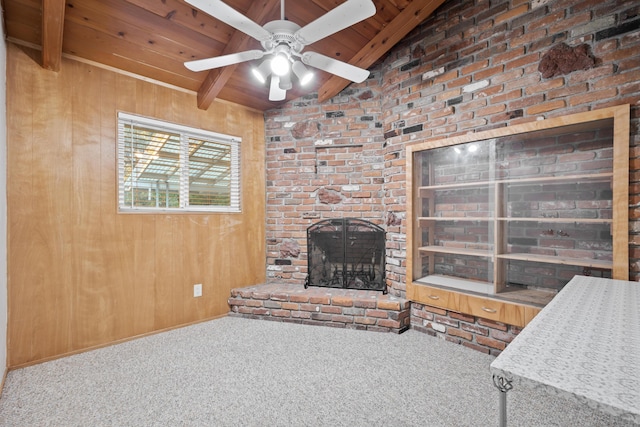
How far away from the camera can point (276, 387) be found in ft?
6.29

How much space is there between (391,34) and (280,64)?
4.51 ft

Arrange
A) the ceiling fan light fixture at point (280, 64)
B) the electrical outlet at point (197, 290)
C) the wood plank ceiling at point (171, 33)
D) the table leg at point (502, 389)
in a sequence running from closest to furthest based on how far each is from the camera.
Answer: the table leg at point (502, 389) < the ceiling fan light fixture at point (280, 64) < the wood plank ceiling at point (171, 33) < the electrical outlet at point (197, 290)

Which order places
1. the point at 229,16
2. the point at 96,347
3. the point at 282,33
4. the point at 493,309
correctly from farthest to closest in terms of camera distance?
the point at 96,347
the point at 493,309
the point at 282,33
the point at 229,16

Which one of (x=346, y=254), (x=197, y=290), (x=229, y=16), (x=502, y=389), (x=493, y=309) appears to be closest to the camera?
(x=502, y=389)

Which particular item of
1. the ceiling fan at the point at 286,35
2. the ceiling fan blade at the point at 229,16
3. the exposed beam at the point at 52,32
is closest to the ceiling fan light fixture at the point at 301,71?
the ceiling fan at the point at 286,35

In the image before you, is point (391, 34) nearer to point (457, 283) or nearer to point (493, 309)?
point (457, 283)

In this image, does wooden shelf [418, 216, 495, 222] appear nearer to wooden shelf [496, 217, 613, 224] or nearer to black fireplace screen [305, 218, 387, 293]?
wooden shelf [496, 217, 613, 224]

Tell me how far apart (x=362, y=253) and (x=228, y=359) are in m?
1.60

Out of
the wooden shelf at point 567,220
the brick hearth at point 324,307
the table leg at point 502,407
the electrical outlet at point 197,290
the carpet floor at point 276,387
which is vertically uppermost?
the wooden shelf at point 567,220

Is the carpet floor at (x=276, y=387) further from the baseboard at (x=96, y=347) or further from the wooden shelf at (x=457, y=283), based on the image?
the wooden shelf at (x=457, y=283)

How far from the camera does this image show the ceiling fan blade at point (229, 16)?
146 centimetres

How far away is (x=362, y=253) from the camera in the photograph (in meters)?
3.23

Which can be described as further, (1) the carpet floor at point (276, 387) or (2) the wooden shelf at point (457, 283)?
(2) the wooden shelf at point (457, 283)

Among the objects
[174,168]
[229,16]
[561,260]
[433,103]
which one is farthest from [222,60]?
[561,260]
